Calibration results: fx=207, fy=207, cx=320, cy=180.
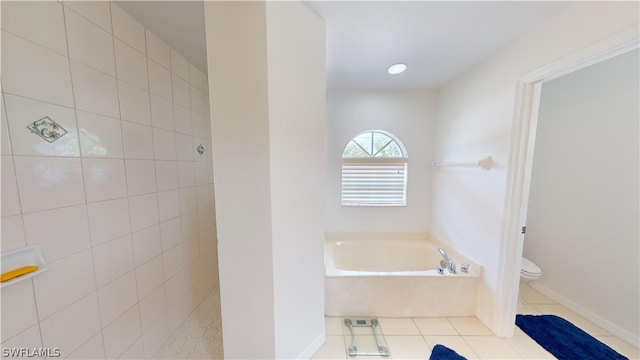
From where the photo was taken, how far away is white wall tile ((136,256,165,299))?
4.44 feet

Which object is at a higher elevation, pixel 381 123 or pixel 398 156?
pixel 381 123

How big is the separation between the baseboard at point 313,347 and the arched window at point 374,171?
1479 millimetres

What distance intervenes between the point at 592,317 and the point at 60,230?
3.79 m

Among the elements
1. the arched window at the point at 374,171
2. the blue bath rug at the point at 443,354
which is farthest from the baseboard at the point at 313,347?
the arched window at the point at 374,171

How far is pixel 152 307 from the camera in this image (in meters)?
1.44

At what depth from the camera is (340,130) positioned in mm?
2600

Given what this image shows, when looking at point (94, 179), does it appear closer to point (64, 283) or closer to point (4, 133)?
point (4, 133)

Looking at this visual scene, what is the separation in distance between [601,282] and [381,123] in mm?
2430

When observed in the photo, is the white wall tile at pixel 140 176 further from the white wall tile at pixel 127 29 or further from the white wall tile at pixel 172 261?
the white wall tile at pixel 127 29

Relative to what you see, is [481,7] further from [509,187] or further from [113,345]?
[113,345]

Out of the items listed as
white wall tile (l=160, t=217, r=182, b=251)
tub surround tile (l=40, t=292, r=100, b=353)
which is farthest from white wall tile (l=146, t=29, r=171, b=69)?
tub surround tile (l=40, t=292, r=100, b=353)

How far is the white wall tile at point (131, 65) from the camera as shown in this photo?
3.99ft

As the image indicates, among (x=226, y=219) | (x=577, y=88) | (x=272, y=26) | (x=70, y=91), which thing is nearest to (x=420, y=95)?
(x=577, y=88)

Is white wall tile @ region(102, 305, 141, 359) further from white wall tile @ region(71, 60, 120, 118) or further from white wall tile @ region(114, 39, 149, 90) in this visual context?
white wall tile @ region(114, 39, 149, 90)
